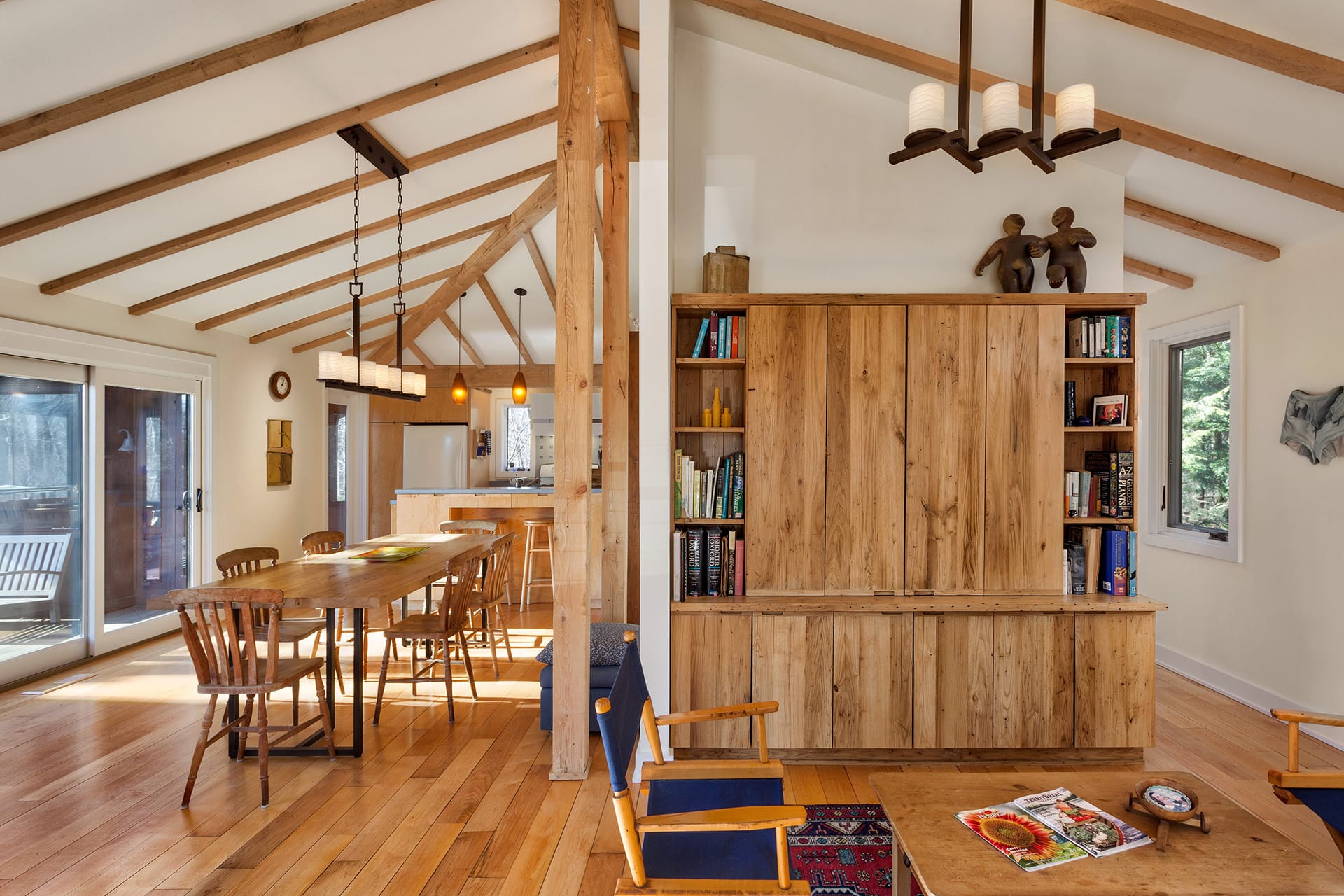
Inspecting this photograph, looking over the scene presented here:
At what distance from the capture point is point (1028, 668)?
11.2 ft

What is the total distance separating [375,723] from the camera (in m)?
3.97

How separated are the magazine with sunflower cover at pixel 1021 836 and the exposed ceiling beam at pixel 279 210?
486 cm

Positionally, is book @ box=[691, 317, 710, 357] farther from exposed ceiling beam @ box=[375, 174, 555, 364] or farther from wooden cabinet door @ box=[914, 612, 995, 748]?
exposed ceiling beam @ box=[375, 174, 555, 364]

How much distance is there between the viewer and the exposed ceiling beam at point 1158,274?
4.88 metres

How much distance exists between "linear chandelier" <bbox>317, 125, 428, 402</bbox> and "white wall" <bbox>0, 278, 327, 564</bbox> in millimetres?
1830

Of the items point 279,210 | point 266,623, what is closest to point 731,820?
point 266,623

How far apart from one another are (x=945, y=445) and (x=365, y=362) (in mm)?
3562

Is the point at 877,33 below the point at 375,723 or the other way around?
the other way around

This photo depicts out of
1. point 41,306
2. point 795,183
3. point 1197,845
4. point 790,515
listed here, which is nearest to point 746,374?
point 790,515

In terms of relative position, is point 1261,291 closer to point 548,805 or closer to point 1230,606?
point 1230,606

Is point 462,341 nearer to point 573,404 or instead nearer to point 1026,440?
point 573,404

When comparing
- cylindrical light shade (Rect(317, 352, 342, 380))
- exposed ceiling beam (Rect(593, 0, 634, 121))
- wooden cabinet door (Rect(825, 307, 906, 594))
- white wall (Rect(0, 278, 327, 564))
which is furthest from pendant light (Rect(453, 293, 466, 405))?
wooden cabinet door (Rect(825, 307, 906, 594))

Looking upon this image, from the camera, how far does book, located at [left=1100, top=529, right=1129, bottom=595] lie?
3.53m

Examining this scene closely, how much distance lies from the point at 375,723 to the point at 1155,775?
3582mm
